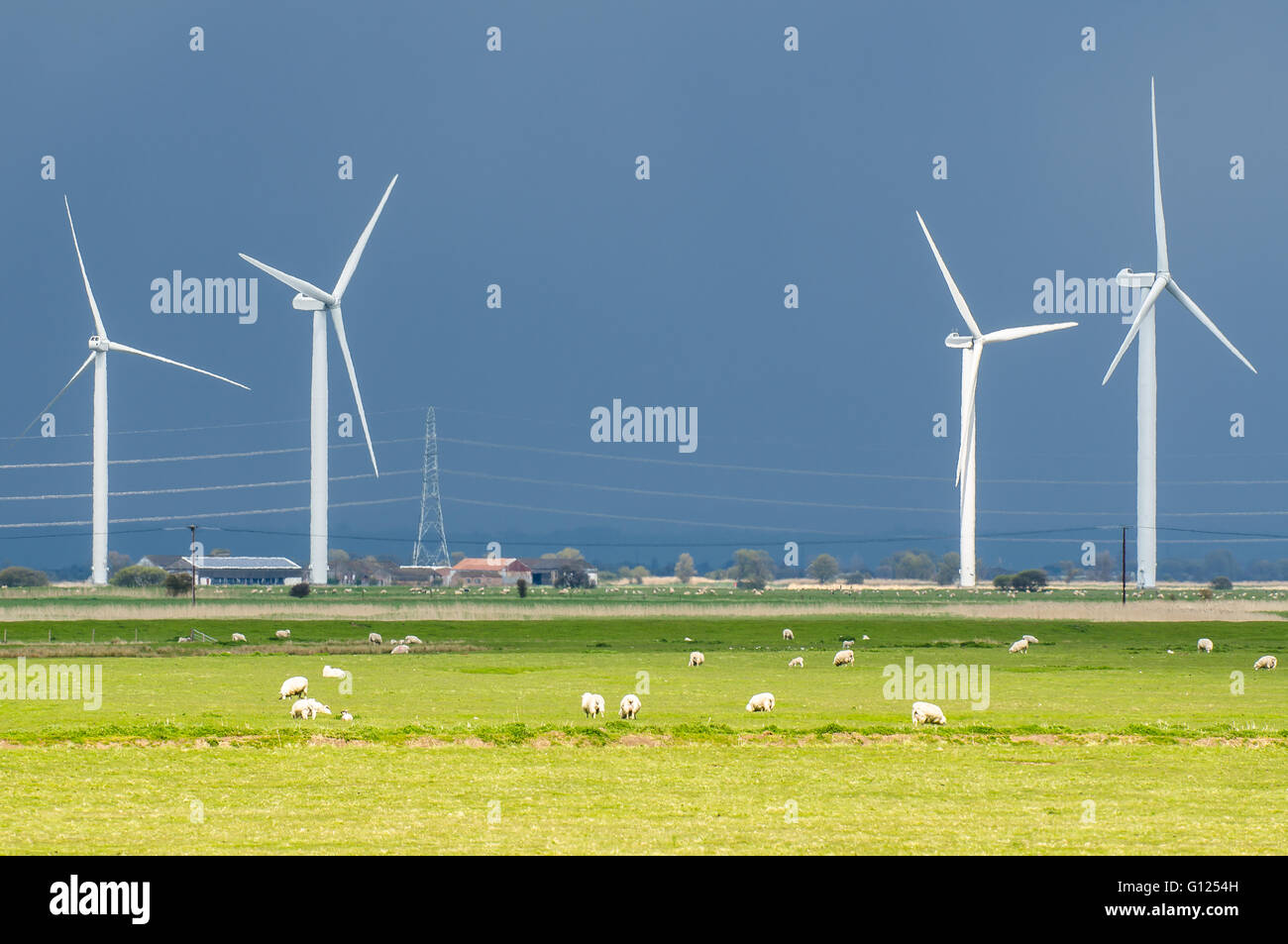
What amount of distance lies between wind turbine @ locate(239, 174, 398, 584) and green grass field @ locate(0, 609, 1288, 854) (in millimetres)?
64510

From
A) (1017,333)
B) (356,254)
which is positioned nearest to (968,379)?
(1017,333)

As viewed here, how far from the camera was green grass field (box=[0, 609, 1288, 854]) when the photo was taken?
1986cm

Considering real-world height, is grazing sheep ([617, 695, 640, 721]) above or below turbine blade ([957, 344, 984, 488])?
below

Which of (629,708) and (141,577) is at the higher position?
(629,708)

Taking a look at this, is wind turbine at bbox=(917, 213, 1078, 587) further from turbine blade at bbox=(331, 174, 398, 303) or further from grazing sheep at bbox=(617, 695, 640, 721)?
grazing sheep at bbox=(617, 695, 640, 721)

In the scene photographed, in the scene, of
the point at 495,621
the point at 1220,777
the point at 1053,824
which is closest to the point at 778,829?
the point at 1053,824

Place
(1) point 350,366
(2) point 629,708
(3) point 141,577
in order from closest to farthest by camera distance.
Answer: (2) point 629,708, (1) point 350,366, (3) point 141,577

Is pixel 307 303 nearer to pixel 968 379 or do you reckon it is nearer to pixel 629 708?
pixel 968 379

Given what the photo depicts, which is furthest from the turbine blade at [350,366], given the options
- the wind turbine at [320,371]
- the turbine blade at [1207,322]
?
the turbine blade at [1207,322]

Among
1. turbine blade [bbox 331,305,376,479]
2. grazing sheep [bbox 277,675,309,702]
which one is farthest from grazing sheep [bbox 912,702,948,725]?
turbine blade [bbox 331,305,376,479]

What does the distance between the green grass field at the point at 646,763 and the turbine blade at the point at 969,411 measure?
209ft

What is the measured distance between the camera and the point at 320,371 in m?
132

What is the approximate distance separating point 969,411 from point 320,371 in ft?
177
